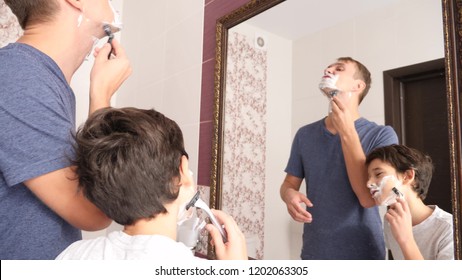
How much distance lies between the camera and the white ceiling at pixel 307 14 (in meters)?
0.80

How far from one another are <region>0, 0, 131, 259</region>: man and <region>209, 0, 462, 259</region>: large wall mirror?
0.42 metres

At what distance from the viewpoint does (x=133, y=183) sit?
59 centimetres

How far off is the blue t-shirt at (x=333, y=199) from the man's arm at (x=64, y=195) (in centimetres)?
49

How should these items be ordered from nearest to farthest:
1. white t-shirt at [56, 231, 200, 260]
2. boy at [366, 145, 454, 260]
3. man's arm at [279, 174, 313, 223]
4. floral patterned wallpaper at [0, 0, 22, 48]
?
white t-shirt at [56, 231, 200, 260] → boy at [366, 145, 454, 260] → man's arm at [279, 174, 313, 223] → floral patterned wallpaper at [0, 0, 22, 48]

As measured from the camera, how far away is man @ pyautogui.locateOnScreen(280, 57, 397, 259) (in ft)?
2.40

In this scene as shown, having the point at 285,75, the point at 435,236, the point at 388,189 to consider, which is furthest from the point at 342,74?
the point at 435,236

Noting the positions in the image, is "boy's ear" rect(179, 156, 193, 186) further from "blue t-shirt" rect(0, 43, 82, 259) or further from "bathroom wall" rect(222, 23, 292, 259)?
"bathroom wall" rect(222, 23, 292, 259)

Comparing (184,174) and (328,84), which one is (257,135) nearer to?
(328,84)

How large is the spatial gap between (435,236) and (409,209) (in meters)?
0.07

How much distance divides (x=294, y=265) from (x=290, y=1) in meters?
0.68

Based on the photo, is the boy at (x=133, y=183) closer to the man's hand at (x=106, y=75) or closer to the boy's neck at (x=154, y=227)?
the boy's neck at (x=154, y=227)

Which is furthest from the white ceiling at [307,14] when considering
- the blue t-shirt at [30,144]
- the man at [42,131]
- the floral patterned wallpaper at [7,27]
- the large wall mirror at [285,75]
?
the floral patterned wallpaper at [7,27]

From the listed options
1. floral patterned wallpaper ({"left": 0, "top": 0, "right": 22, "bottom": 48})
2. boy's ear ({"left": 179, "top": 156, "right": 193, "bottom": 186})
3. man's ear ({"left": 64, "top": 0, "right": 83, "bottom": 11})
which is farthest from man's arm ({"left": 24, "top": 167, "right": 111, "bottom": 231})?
floral patterned wallpaper ({"left": 0, "top": 0, "right": 22, "bottom": 48})

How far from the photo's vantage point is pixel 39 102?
573mm
